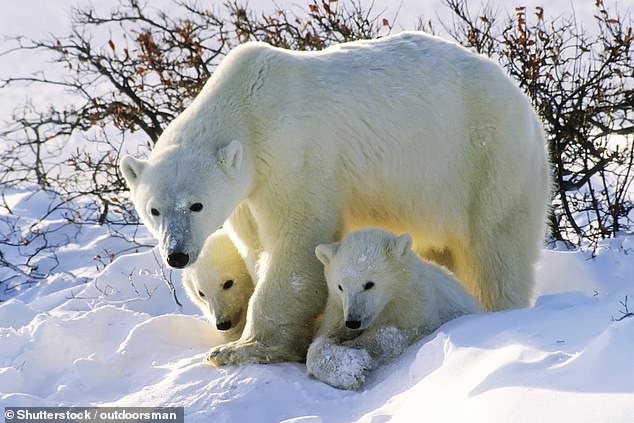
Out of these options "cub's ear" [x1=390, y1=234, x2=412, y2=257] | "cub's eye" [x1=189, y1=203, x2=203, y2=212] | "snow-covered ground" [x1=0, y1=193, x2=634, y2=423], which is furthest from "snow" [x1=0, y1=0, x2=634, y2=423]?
"cub's eye" [x1=189, y1=203, x2=203, y2=212]

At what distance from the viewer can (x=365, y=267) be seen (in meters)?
4.48

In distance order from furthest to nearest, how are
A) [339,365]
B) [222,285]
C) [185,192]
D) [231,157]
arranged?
[222,285]
[231,157]
[185,192]
[339,365]

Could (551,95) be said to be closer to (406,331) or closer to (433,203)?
(433,203)

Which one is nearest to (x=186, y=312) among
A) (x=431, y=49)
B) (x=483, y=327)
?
(x=431, y=49)

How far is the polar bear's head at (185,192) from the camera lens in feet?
14.2

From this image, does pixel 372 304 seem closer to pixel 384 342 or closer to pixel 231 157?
pixel 384 342

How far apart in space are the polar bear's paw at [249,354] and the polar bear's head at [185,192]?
0.62 metres

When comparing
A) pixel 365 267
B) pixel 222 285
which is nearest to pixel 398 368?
pixel 365 267

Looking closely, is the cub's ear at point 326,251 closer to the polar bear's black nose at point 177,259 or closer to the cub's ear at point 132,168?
the polar bear's black nose at point 177,259

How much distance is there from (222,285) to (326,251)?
40.2 inches

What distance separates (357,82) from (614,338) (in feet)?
8.26

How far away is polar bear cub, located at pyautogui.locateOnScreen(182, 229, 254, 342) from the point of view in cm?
533

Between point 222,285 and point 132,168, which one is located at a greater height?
point 132,168

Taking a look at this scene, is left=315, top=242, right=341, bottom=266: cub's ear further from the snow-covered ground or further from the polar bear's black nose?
the polar bear's black nose
